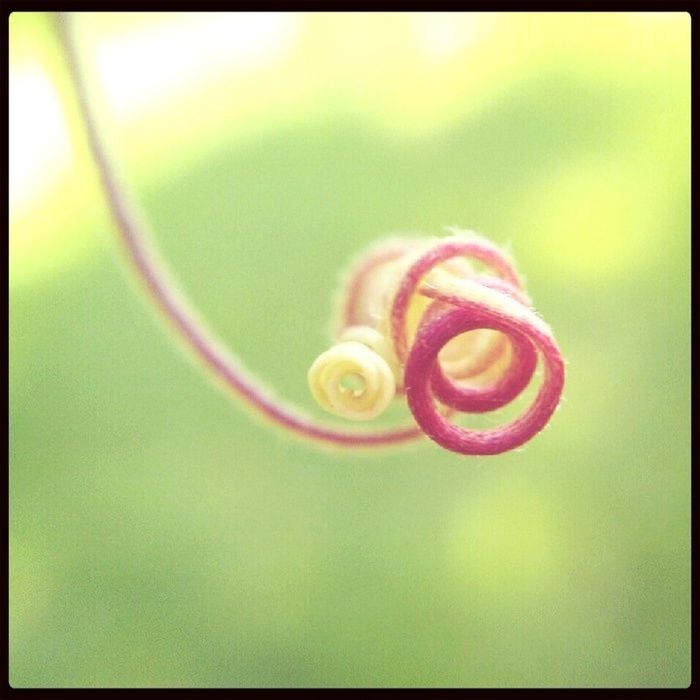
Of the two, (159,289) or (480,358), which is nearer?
(480,358)

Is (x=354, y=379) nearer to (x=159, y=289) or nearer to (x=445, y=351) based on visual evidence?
(x=445, y=351)

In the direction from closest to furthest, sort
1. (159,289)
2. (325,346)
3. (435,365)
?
1. (435,365)
2. (159,289)
3. (325,346)

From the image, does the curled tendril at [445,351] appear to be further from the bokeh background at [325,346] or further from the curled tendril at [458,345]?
the bokeh background at [325,346]

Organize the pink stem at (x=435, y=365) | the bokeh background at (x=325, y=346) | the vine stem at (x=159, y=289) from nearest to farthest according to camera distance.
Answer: the pink stem at (x=435, y=365) → the vine stem at (x=159, y=289) → the bokeh background at (x=325, y=346)

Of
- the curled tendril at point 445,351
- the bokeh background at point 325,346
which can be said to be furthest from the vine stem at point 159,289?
the bokeh background at point 325,346

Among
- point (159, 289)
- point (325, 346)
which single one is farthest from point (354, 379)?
point (325, 346)

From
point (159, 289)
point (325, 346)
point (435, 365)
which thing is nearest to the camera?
point (435, 365)
